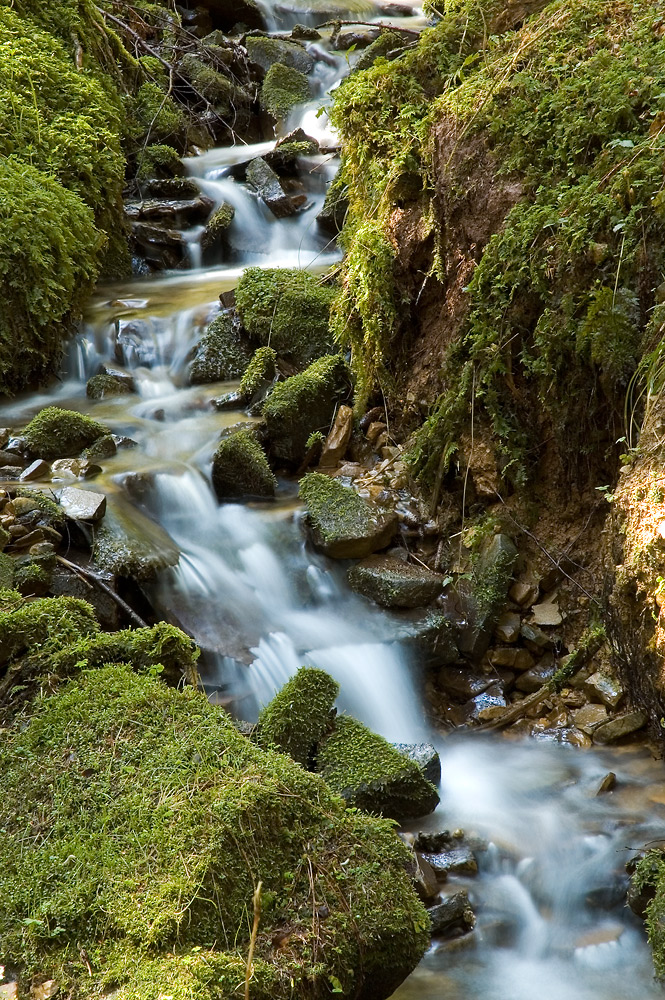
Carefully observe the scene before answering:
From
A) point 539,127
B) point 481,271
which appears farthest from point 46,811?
point 539,127

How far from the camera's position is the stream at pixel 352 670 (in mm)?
3469

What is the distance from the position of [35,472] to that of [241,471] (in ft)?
4.53

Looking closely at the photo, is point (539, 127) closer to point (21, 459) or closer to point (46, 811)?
point (21, 459)

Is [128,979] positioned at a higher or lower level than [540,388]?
lower

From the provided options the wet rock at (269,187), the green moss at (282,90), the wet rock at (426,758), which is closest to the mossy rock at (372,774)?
the wet rock at (426,758)

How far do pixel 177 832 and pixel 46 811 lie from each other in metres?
0.49

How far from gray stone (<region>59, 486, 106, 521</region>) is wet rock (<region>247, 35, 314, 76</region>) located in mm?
9504

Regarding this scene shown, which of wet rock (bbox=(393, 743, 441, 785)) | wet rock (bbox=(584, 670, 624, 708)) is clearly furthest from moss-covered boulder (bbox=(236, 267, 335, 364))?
wet rock (bbox=(393, 743, 441, 785))

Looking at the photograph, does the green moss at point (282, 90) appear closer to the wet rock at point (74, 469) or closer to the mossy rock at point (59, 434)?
the mossy rock at point (59, 434)

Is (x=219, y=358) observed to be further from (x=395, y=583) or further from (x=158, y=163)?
(x=158, y=163)

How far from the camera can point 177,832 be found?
2.73m

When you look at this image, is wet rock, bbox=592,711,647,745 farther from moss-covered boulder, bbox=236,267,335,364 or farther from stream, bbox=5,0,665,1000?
moss-covered boulder, bbox=236,267,335,364

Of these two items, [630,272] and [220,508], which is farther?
[220,508]

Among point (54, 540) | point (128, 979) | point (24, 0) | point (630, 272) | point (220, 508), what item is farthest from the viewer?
point (24, 0)
